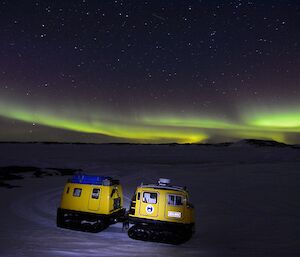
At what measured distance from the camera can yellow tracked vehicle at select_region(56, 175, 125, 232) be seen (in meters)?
15.7

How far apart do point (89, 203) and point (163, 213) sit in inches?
126

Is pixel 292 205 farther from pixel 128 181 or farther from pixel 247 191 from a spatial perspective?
pixel 128 181

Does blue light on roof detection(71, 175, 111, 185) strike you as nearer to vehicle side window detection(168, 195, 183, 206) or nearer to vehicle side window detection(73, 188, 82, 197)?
vehicle side window detection(73, 188, 82, 197)

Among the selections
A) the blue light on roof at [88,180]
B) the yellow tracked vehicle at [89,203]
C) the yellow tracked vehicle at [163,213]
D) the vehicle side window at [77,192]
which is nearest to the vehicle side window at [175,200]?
the yellow tracked vehicle at [163,213]

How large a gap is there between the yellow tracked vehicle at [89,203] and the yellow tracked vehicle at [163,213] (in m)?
1.30

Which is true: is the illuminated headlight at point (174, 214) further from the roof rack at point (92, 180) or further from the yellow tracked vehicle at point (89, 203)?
the roof rack at point (92, 180)

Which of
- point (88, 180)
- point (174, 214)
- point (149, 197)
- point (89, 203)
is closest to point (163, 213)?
point (174, 214)

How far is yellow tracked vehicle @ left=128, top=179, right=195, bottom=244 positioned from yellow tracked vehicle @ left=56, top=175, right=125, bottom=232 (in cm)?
130

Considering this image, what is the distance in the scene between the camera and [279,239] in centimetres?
1566

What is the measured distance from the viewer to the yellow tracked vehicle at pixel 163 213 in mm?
14422

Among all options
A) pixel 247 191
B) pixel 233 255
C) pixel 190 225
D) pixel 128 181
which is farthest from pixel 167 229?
pixel 128 181

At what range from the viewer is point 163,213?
571 inches

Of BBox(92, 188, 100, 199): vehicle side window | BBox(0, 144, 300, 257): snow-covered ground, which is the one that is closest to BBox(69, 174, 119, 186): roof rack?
BBox(92, 188, 100, 199): vehicle side window

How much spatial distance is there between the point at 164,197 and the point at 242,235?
13.7 ft
